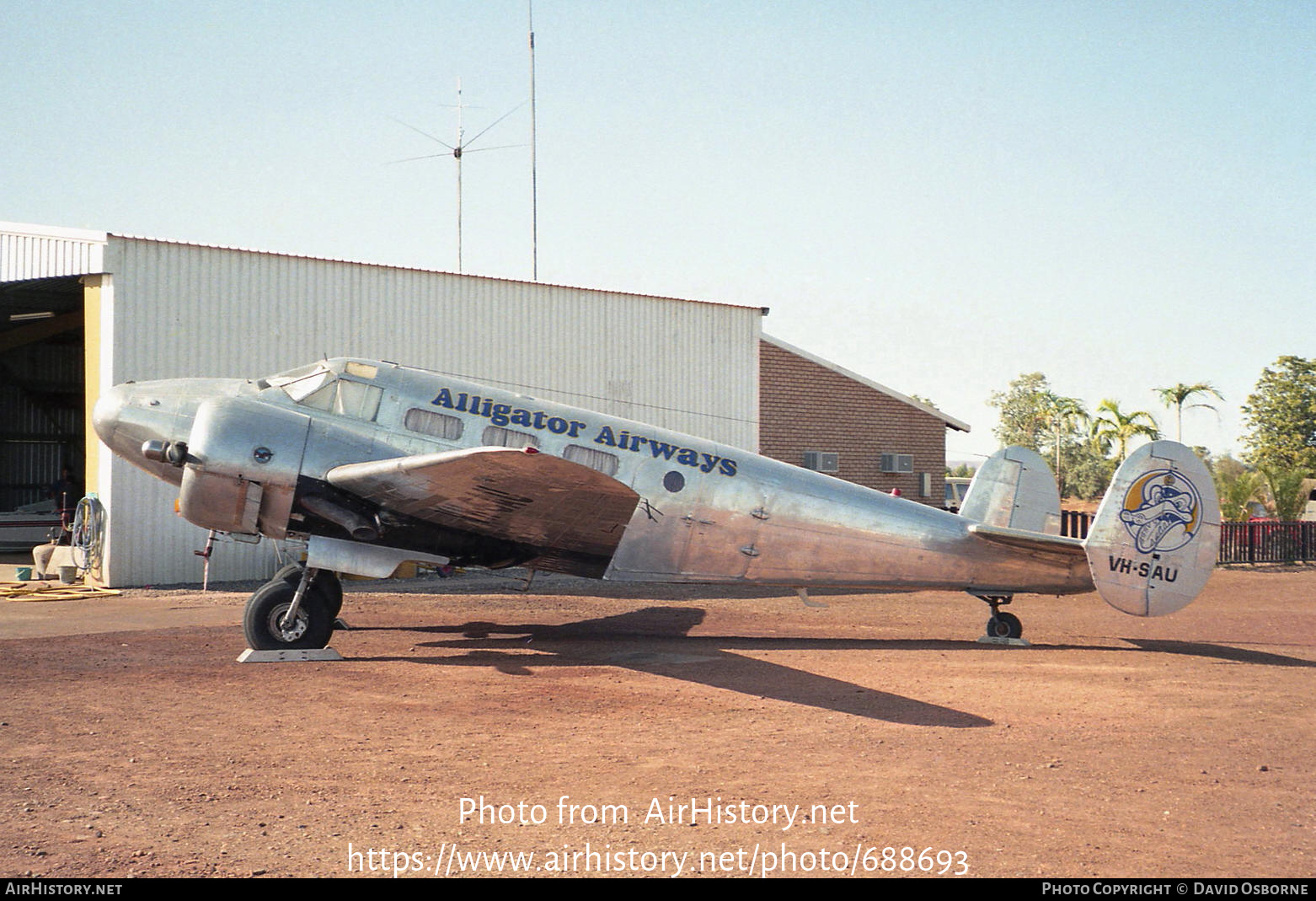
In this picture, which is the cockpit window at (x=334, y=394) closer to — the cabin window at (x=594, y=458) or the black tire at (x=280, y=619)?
the black tire at (x=280, y=619)

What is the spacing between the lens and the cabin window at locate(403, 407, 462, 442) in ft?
40.8

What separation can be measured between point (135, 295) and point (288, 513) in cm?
1045

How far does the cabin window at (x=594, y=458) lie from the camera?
505 inches

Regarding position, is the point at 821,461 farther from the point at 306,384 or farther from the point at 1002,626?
the point at 306,384

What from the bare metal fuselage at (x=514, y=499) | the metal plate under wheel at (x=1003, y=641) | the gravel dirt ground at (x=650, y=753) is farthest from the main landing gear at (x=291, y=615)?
the metal plate under wheel at (x=1003, y=641)

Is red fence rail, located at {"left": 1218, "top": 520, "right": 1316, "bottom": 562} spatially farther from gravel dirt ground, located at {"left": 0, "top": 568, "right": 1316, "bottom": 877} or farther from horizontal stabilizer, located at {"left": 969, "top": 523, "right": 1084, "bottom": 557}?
horizontal stabilizer, located at {"left": 969, "top": 523, "right": 1084, "bottom": 557}

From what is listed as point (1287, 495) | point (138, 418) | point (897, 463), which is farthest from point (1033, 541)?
point (1287, 495)

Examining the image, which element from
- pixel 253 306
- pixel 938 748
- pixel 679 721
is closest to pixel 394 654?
pixel 679 721

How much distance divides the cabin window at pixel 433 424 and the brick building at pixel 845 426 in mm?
14387

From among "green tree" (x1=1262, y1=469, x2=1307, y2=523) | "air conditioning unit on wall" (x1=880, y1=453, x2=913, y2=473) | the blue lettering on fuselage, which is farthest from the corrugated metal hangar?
"green tree" (x1=1262, y1=469, x2=1307, y2=523)

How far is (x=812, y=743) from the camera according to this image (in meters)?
8.23

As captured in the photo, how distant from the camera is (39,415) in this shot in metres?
35.5
